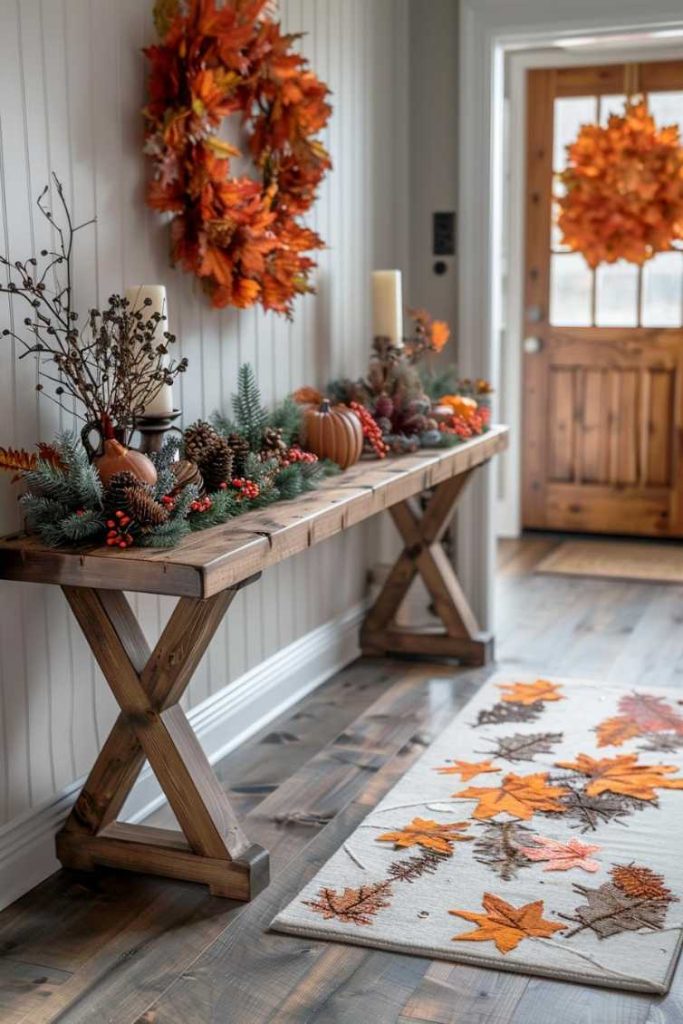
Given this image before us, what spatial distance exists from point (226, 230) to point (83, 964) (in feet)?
5.25

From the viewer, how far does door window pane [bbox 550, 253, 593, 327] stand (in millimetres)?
5852

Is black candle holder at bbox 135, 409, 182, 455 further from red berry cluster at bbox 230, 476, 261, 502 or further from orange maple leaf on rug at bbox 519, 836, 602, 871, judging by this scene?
orange maple leaf on rug at bbox 519, 836, 602, 871

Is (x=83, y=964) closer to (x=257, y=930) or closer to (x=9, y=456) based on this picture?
(x=257, y=930)

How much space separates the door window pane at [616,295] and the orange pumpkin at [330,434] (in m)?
3.10

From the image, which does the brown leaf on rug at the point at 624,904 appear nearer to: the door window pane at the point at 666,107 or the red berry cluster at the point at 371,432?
the red berry cluster at the point at 371,432

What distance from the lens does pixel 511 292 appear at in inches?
234

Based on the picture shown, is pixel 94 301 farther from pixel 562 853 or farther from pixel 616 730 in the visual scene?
pixel 616 730

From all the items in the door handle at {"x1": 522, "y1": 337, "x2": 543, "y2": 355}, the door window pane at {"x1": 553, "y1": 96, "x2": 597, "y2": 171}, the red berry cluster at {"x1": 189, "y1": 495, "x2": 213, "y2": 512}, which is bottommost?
the red berry cluster at {"x1": 189, "y1": 495, "x2": 213, "y2": 512}

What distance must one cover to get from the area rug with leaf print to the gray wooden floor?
0.06 m

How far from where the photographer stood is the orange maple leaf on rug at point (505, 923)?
224 centimetres

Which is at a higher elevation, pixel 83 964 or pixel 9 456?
pixel 9 456

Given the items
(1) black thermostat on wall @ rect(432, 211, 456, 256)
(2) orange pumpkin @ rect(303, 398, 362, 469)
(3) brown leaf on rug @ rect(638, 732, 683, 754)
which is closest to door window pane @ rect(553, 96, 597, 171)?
(1) black thermostat on wall @ rect(432, 211, 456, 256)

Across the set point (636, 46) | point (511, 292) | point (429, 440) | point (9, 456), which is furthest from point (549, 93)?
point (9, 456)

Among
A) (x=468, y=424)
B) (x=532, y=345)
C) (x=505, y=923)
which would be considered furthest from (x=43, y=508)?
(x=532, y=345)
